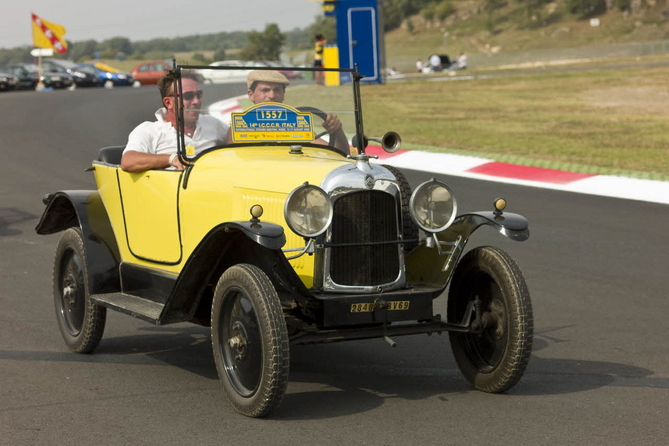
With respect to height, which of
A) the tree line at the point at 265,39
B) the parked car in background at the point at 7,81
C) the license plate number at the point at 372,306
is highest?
the tree line at the point at 265,39

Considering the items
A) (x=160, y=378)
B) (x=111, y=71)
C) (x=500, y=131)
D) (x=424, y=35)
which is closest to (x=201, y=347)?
(x=160, y=378)

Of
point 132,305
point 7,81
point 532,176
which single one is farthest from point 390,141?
point 7,81

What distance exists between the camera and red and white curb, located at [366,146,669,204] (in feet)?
42.1

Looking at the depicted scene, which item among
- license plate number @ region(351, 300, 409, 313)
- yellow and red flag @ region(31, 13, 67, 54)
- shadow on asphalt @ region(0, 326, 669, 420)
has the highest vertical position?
yellow and red flag @ region(31, 13, 67, 54)

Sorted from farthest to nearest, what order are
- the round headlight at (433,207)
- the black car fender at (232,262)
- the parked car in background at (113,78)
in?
1. the parked car in background at (113,78)
2. the round headlight at (433,207)
3. the black car fender at (232,262)

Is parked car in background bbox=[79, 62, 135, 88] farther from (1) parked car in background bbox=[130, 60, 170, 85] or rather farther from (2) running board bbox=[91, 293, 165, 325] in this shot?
(2) running board bbox=[91, 293, 165, 325]

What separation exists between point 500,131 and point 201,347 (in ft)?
49.9

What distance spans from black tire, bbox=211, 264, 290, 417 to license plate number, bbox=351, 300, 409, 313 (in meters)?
0.45

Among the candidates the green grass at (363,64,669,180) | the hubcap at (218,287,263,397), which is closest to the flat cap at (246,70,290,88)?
the hubcap at (218,287,263,397)

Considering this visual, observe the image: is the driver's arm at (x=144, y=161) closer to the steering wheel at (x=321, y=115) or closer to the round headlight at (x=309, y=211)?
the steering wheel at (x=321, y=115)

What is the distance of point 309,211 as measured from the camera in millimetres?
4980

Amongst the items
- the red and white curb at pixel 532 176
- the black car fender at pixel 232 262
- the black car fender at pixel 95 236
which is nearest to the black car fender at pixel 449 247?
the black car fender at pixel 232 262

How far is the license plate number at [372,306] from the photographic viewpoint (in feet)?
16.5

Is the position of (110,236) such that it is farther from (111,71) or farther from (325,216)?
(111,71)
